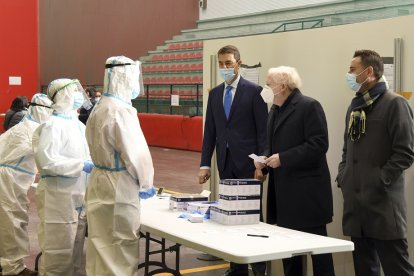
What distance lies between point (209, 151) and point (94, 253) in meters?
1.33

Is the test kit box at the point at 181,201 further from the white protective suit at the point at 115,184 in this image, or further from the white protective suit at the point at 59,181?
the white protective suit at the point at 59,181

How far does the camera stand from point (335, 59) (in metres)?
4.31

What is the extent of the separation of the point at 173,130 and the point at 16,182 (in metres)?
10.3

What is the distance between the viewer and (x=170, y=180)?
32.8 ft

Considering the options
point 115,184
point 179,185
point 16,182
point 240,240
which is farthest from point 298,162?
point 179,185

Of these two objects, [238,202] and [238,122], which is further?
[238,122]

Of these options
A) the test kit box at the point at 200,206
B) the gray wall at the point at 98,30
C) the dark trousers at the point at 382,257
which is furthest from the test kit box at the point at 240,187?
the gray wall at the point at 98,30

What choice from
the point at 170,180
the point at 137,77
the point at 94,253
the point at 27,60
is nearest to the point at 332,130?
the point at 137,77

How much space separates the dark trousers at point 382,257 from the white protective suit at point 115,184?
1.32 m

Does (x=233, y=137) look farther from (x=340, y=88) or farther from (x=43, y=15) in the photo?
(x=43, y=15)

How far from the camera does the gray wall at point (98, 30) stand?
18.3 metres

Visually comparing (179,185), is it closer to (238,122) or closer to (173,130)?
(238,122)

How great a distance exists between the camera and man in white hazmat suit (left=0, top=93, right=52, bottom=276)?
190 inches

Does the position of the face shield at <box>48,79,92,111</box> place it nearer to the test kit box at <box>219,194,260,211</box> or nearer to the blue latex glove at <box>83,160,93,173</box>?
the blue latex glove at <box>83,160,93,173</box>
